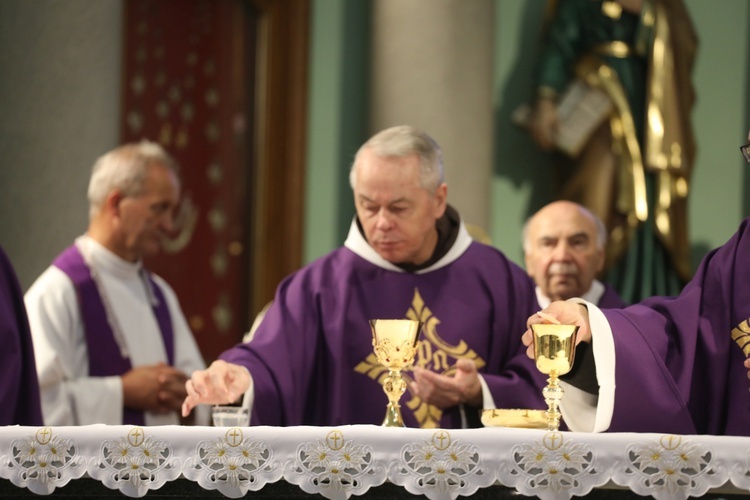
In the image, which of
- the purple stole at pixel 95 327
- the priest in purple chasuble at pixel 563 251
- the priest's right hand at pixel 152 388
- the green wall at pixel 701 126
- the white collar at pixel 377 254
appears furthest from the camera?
the green wall at pixel 701 126

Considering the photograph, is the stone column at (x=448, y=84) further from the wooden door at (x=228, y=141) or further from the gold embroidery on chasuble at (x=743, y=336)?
the gold embroidery on chasuble at (x=743, y=336)

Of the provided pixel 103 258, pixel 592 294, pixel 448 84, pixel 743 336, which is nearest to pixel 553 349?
pixel 743 336

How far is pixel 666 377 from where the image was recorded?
3.27 meters

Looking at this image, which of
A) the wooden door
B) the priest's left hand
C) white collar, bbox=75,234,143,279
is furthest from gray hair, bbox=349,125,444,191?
the wooden door

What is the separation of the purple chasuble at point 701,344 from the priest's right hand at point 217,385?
1161mm

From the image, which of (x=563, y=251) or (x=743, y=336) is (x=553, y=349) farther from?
(x=563, y=251)

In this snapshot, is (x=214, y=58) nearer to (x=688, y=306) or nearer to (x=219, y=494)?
(x=688, y=306)

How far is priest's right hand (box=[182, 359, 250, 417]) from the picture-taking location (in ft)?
12.1

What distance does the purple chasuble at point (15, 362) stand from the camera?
399 cm

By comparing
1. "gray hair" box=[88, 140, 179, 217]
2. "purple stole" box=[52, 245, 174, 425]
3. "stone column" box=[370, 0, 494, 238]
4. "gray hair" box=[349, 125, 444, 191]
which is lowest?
"purple stole" box=[52, 245, 174, 425]

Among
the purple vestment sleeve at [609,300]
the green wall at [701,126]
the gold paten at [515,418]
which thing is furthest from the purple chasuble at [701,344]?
the green wall at [701,126]

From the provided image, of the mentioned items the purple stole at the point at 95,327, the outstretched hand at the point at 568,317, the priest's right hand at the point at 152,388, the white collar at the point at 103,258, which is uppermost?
the outstretched hand at the point at 568,317

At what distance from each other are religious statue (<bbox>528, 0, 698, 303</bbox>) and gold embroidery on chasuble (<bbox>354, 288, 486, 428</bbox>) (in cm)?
345

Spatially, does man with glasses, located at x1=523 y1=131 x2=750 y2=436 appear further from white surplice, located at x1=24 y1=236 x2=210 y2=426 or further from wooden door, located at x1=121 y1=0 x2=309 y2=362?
wooden door, located at x1=121 y1=0 x2=309 y2=362
